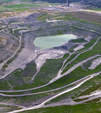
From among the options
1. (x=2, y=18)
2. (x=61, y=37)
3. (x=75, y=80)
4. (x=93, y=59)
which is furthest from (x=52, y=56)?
(x=2, y=18)

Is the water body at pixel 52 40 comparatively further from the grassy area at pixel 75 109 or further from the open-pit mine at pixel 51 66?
the grassy area at pixel 75 109

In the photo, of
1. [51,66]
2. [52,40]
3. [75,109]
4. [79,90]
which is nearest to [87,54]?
[51,66]

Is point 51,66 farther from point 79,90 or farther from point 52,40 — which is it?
point 52,40

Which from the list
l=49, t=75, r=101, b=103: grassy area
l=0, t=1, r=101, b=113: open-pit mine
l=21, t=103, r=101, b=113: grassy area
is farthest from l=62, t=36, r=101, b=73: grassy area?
l=21, t=103, r=101, b=113: grassy area

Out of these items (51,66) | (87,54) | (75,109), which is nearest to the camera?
(75,109)

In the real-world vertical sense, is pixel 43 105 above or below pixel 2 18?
below

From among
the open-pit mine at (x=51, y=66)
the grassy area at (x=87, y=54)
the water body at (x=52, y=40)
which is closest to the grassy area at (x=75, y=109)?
the open-pit mine at (x=51, y=66)

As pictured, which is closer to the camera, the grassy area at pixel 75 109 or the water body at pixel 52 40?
the grassy area at pixel 75 109

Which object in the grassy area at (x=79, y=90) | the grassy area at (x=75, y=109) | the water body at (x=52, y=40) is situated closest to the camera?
the grassy area at (x=75, y=109)

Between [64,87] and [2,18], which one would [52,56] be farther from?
Answer: [2,18]
